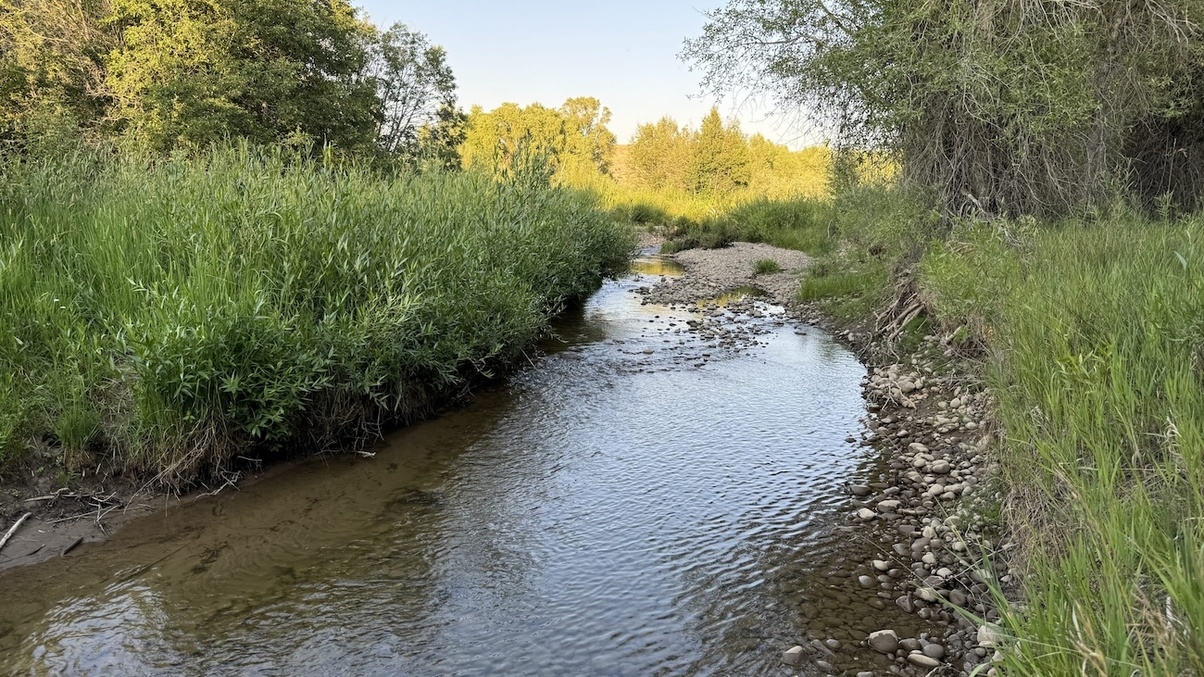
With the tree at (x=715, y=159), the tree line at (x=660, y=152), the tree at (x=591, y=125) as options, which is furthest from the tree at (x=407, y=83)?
the tree at (x=591, y=125)

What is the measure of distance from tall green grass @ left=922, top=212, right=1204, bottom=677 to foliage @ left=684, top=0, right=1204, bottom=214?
305 cm

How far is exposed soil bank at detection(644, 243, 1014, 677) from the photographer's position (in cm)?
368

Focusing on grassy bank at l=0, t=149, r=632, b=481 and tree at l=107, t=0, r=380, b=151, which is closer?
grassy bank at l=0, t=149, r=632, b=481

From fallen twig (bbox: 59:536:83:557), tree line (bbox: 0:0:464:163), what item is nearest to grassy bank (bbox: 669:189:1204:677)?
fallen twig (bbox: 59:536:83:557)

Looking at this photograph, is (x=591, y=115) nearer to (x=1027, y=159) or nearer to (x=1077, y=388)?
(x=1027, y=159)

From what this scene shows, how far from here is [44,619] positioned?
4.04 metres

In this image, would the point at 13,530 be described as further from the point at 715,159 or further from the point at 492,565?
the point at 715,159

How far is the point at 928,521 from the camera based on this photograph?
5.09m

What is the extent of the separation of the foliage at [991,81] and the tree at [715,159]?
3678cm

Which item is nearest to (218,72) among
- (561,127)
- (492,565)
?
(492,565)

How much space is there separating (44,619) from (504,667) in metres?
2.81

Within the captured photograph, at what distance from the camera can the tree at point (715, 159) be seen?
4769cm

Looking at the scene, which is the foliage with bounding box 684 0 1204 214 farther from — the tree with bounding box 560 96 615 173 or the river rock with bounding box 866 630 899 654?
the tree with bounding box 560 96 615 173

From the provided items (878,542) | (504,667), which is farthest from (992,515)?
(504,667)
